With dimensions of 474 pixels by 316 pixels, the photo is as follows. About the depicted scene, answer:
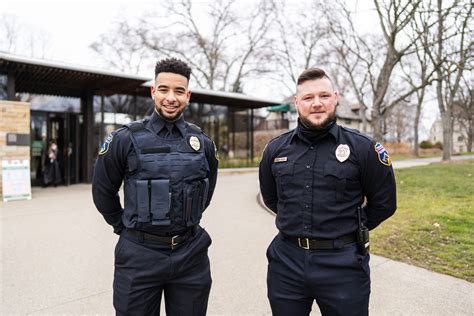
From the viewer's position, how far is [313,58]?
28.0 meters

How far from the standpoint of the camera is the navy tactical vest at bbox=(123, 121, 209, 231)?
1943 millimetres

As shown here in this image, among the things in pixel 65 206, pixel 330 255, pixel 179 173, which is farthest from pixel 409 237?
pixel 65 206

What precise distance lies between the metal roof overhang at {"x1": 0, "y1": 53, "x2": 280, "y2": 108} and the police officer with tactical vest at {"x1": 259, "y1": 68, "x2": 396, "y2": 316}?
9.52 metres

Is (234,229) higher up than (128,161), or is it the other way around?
(128,161)

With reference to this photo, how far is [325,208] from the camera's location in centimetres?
191

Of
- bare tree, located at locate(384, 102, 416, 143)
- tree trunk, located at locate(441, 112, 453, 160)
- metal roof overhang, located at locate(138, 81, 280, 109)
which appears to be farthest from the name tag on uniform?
bare tree, located at locate(384, 102, 416, 143)

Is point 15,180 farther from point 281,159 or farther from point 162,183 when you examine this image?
point 281,159

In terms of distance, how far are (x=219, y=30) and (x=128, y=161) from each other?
29.5 m

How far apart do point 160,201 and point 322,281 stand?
1.04 m

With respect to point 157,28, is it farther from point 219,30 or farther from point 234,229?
point 234,229

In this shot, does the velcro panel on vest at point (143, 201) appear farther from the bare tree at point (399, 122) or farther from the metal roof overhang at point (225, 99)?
the bare tree at point (399, 122)

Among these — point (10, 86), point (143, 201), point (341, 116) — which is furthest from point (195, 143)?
point (341, 116)

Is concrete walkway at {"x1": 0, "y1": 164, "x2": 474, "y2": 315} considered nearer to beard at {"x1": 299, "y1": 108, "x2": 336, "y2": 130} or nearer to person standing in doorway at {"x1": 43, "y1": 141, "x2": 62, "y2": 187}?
beard at {"x1": 299, "y1": 108, "x2": 336, "y2": 130}

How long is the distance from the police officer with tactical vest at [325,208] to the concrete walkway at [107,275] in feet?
4.09
